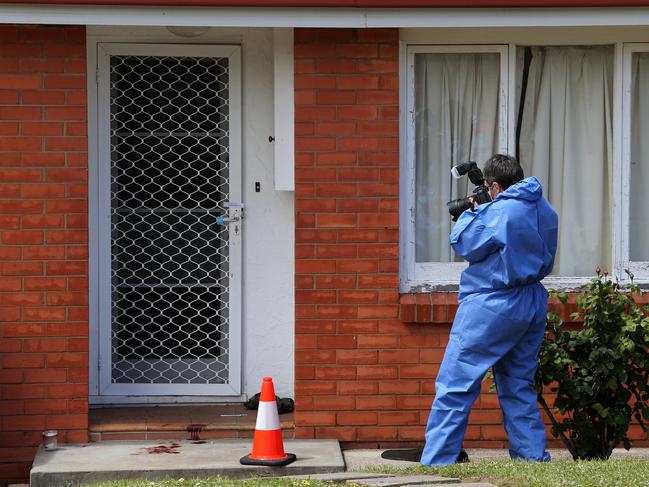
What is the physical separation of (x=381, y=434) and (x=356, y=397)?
0.29 meters

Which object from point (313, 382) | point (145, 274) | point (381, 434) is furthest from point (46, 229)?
point (381, 434)

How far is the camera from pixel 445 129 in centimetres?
841

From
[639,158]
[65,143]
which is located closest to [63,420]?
[65,143]

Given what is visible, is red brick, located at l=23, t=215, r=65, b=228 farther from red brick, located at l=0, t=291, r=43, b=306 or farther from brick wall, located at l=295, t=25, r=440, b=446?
brick wall, located at l=295, t=25, r=440, b=446

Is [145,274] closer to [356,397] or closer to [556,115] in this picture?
[356,397]

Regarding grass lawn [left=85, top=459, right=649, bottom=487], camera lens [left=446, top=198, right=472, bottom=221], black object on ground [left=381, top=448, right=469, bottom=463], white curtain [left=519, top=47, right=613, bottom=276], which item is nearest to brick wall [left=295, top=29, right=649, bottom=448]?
black object on ground [left=381, top=448, right=469, bottom=463]

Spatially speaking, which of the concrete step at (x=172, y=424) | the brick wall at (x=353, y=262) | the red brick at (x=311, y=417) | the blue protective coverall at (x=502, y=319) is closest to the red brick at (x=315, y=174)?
the brick wall at (x=353, y=262)

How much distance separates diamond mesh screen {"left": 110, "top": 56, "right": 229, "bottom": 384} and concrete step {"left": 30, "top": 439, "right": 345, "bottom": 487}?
0.89 metres

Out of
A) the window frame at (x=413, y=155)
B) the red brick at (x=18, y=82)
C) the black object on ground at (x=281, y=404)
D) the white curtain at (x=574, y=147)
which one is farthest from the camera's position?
the black object on ground at (x=281, y=404)

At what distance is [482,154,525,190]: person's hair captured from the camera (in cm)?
709

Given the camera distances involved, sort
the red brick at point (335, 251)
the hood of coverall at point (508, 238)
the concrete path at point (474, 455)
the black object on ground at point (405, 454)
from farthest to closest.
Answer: the red brick at point (335, 251) < the black object on ground at point (405, 454) < the concrete path at point (474, 455) < the hood of coverall at point (508, 238)

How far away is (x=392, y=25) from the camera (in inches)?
307

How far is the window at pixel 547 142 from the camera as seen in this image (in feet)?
27.3

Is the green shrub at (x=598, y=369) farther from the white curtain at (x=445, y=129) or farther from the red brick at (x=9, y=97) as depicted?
the red brick at (x=9, y=97)
